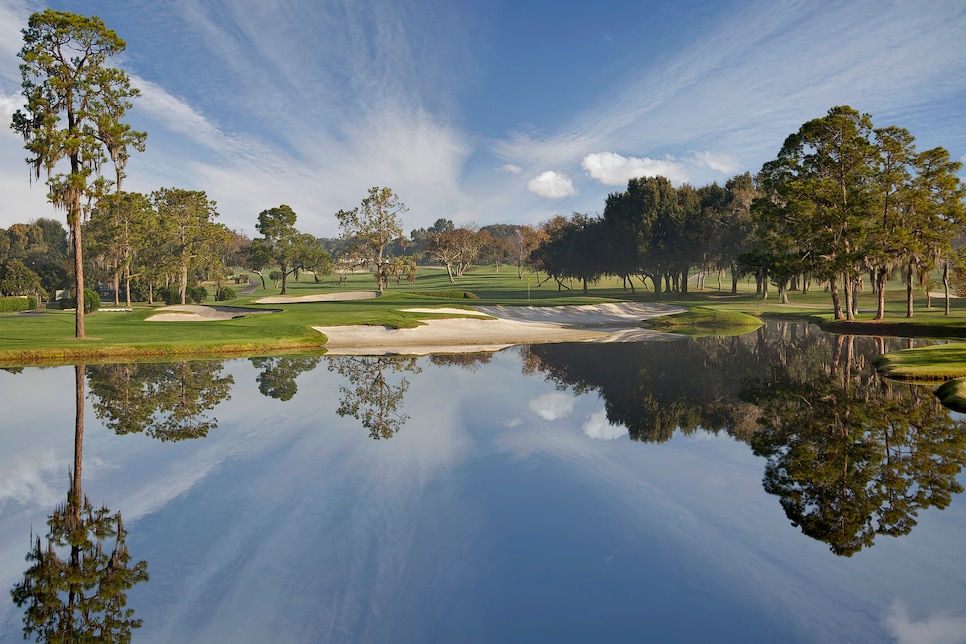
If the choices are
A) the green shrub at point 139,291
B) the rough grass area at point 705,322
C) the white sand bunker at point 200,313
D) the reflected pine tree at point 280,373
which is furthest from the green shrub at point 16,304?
the rough grass area at point 705,322

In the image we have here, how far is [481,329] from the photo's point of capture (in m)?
38.3

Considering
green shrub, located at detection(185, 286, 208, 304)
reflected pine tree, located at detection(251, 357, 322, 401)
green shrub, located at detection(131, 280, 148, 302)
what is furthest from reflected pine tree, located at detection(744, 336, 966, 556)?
green shrub, located at detection(131, 280, 148, 302)

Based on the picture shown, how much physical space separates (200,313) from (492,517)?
41118mm

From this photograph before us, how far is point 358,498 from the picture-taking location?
342 inches

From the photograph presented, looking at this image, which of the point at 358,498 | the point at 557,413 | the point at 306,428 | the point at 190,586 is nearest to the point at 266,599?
the point at 190,586

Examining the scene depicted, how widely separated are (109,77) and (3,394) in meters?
16.8

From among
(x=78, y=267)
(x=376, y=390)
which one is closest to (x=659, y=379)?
(x=376, y=390)

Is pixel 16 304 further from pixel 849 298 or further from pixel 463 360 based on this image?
pixel 849 298

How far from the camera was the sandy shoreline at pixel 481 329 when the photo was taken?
3161 cm

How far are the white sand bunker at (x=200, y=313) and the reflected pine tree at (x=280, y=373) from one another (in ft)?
60.3

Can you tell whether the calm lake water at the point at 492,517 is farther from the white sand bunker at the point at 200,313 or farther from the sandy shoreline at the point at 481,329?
the white sand bunker at the point at 200,313

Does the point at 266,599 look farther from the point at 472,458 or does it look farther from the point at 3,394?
the point at 3,394

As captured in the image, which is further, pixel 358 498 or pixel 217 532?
pixel 358 498

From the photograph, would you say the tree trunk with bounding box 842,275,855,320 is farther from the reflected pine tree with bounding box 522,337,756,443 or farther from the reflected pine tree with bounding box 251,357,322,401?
the reflected pine tree with bounding box 251,357,322,401
